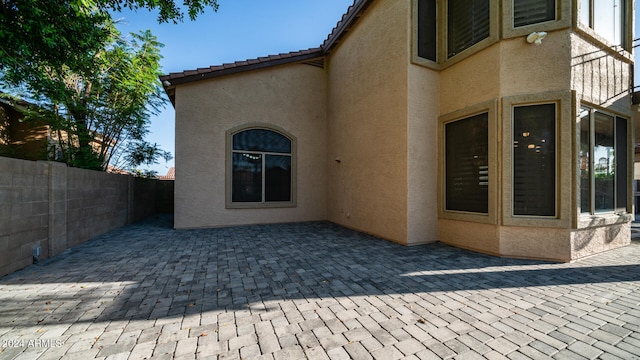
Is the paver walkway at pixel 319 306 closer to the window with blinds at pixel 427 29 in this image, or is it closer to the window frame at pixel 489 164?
the window frame at pixel 489 164

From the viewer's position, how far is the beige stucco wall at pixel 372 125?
5.88 metres

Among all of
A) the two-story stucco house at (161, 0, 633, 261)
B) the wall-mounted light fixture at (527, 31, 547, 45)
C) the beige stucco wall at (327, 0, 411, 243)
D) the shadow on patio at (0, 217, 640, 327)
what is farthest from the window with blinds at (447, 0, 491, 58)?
the shadow on patio at (0, 217, 640, 327)

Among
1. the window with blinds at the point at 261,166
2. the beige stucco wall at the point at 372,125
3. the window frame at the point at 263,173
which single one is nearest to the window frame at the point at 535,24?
the beige stucco wall at the point at 372,125

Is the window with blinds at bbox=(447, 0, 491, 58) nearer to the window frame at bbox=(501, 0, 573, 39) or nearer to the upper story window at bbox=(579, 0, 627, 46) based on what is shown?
the window frame at bbox=(501, 0, 573, 39)

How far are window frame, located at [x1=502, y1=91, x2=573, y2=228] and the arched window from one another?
20.6ft

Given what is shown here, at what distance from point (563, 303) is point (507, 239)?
1.99 m

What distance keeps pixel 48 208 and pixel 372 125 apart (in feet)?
23.6

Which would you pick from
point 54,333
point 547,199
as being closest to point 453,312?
point 547,199

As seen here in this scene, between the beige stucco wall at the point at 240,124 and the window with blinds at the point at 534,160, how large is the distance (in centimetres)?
604

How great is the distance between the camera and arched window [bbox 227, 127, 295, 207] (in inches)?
331

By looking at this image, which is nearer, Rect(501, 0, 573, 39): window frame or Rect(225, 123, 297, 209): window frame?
Rect(501, 0, 573, 39): window frame

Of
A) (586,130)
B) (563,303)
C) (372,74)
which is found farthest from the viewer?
(372,74)

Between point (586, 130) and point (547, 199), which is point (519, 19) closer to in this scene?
point (586, 130)

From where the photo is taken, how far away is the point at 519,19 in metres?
4.78
